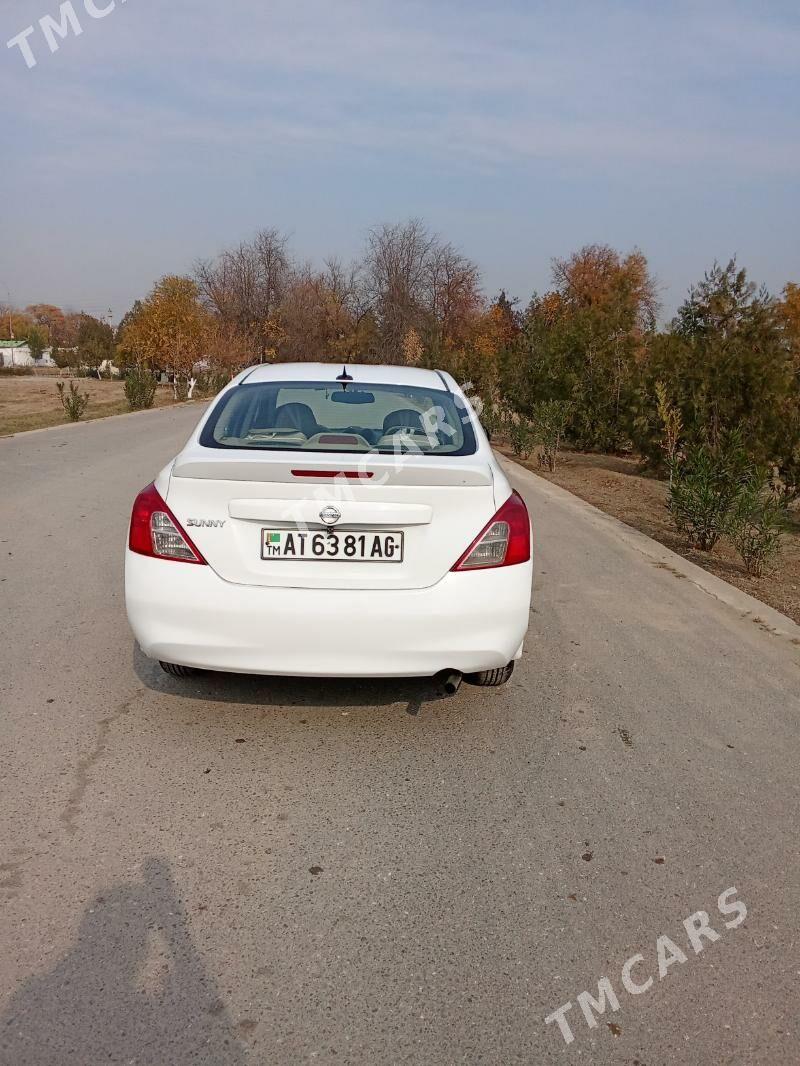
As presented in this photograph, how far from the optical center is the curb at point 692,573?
6.29 meters

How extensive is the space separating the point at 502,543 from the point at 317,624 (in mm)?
851

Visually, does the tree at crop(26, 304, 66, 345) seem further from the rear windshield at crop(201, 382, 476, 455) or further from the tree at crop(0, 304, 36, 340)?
the rear windshield at crop(201, 382, 476, 455)

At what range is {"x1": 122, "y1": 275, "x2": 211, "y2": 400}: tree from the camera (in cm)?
4888

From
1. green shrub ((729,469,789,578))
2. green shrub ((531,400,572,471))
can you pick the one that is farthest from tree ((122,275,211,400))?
green shrub ((729,469,789,578))

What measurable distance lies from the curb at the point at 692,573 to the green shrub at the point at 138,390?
2500 centimetres

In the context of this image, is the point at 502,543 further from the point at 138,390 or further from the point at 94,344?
the point at 94,344

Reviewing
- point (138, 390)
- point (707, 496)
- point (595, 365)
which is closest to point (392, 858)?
point (707, 496)

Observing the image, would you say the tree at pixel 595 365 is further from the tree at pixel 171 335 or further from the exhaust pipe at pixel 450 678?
the tree at pixel 171 335

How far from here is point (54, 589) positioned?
253 inches

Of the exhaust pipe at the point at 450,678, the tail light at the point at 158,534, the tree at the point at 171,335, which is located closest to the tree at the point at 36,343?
the tree at the point at 171,335

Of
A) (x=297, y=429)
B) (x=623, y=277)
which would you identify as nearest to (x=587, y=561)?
(x=297, y=429)

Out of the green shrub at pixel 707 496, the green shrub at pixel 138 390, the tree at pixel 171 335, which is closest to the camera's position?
the green shrub at pixel 707 496

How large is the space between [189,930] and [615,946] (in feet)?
3.97

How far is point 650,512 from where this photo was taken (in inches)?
471
